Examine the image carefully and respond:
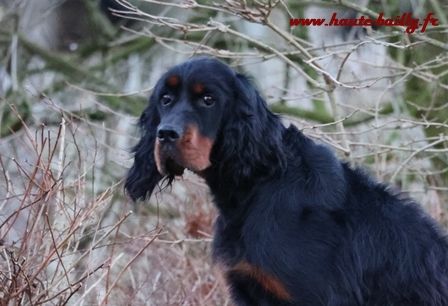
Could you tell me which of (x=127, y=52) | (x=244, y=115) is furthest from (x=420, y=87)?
(x=244, y=115)

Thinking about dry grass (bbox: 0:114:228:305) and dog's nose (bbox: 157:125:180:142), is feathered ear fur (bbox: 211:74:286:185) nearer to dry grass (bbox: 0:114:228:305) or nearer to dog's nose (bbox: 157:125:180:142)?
dog's nose (bbox: 157:125:180:142)

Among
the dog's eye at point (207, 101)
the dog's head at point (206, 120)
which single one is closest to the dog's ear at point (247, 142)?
the dog's head at point (206, 120)

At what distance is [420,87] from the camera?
10555mm

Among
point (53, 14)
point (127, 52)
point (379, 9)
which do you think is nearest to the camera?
point (379, 9)

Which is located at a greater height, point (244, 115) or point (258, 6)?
point (258, 6)

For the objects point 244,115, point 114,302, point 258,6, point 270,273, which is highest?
point 258,6

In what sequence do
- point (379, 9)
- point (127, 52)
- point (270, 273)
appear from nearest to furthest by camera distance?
point (270, 273)
point (379, 9)
point (127, 52)

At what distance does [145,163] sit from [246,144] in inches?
25.4

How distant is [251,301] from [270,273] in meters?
0.30

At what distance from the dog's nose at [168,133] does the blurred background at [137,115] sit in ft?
1.26

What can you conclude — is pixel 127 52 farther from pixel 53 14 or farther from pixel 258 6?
pixel 258 6

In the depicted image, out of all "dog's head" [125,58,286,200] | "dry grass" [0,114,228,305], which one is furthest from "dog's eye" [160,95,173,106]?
"dry grass" [0,114,228,305]

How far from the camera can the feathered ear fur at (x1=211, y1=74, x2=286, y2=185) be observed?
5078mm

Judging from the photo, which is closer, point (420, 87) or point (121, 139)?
point (420, 87)
